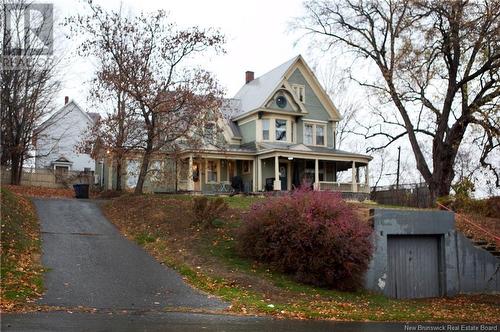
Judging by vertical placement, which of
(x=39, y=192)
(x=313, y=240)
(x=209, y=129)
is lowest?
(x=313, y=240)

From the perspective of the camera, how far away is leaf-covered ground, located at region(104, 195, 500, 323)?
12.9 m

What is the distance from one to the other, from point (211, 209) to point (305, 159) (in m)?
17.9

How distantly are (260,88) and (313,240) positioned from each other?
81.8 ft

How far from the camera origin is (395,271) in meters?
18.8

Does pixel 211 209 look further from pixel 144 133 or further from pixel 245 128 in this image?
pixel 245 128

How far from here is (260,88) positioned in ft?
128

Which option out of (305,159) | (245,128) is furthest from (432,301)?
(245,128)

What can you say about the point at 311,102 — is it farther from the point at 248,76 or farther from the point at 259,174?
the point at 259,174

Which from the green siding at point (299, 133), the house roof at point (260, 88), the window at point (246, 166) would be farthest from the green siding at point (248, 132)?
the green siding at point (299, 133)

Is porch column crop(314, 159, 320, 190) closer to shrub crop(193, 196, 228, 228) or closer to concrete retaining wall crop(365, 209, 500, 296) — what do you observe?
concrete retaining wall crop(365, 209, 500, 296)

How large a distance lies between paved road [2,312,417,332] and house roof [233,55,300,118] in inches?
1020

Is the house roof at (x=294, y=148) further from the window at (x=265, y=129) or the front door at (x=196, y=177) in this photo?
the front door at (x=196, y=177)

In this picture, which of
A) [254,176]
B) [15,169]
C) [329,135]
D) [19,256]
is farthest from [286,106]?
[19,256]

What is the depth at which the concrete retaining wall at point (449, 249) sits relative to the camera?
18.4 metres
